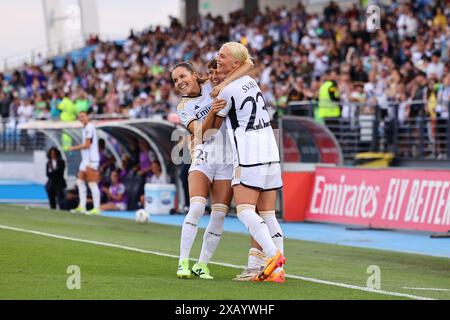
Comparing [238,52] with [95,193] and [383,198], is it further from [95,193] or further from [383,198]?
[95,193]

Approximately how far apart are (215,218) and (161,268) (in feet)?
4.23

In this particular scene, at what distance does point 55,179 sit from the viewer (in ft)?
89.0

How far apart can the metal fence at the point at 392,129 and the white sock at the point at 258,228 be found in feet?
46.3

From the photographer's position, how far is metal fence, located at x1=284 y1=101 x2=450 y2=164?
24844 millimetres

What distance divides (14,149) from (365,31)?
55.3 ft

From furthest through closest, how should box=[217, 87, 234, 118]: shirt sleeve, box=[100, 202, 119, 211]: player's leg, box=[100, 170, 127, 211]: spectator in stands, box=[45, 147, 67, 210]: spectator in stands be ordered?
box=[100, 170, 127, 211]: spectator in stands → box=[100, 202, 119, 211]: player's leg → box=[45, 147, 67, 210]: spectator in stands → box=[217, 87, 234, 118]: shirt sleeve

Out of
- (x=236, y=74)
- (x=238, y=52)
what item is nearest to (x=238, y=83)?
(x=236, y=74)

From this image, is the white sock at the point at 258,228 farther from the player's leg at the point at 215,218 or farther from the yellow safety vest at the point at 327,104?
the yellow safety vest at the point at 327,104

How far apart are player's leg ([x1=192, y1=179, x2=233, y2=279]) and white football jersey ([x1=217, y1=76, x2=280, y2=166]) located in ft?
2.12

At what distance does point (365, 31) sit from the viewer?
32.1 meters


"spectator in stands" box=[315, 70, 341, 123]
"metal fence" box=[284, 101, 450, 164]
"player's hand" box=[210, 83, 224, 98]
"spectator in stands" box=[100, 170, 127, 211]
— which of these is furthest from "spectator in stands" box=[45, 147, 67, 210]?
"player's hand" box=[210, 83, 224, 98]

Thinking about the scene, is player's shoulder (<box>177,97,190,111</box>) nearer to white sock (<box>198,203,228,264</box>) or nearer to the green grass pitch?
white sock (<box>198,203,228,264</box>)

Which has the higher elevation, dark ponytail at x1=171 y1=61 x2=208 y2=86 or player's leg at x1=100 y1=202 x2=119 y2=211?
dark ponytail at x1=171 y1=61 x2=208 y2=86

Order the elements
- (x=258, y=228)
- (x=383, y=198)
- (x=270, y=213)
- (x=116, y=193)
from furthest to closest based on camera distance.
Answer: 1. (x=116, y=193)
2. (x=383, y=198)
3. (x=270, y=213)
4. (x=258, y=228)
